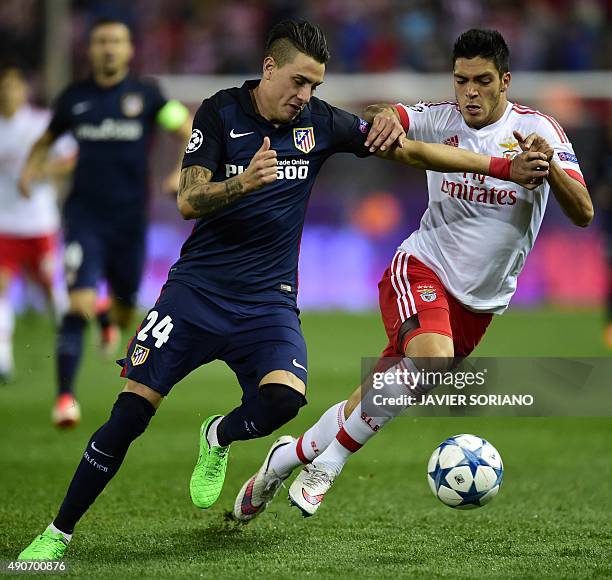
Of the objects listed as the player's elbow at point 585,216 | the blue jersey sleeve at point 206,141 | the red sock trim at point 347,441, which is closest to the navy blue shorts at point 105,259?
the red sock trim at point 347,441

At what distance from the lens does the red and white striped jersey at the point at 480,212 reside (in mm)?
5871

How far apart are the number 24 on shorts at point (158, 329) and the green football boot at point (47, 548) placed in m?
0.90

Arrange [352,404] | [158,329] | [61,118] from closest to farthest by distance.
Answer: [158,329] < [352,404] < [61,118]

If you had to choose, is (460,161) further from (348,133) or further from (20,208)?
(20,208)

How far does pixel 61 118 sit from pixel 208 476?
13.0ft

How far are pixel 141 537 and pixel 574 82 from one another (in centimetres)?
1303

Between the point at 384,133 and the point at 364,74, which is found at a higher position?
the point at 384,133

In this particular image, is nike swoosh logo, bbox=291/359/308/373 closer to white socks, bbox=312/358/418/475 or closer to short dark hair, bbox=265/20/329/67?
white socks, bbox=312/358/418/475

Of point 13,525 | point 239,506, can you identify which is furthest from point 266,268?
point 13,525

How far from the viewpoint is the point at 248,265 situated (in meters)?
5.41

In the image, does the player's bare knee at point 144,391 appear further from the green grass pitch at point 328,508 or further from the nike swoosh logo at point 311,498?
the nike swoosh logo at point 311,498

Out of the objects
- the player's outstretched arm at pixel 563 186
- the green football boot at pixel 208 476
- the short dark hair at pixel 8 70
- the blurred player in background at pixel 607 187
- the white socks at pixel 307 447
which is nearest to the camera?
the player's outstretched arm at pixel 563 186

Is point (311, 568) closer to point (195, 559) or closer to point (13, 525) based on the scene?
point (195, 559)

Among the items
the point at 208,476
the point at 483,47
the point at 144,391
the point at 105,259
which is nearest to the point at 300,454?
the point at 208,476
